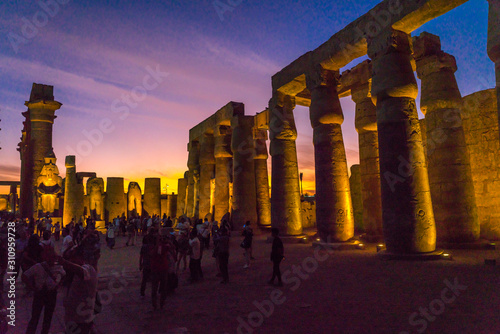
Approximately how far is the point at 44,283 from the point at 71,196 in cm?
2526

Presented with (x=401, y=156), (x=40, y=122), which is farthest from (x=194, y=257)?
(x=40, y=122)

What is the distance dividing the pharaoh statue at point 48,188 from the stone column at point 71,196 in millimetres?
1116

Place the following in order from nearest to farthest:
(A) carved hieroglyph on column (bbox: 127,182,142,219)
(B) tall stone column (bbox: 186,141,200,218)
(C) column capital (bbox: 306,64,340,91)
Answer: (C) column capital (bbox: 306,64,340,91) → (B) tall stone column (bbox: 186,141,200,218) → (A) carved hieroglyph on column (bbox: 127,182,142,219)

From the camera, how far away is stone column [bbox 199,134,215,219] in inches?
915

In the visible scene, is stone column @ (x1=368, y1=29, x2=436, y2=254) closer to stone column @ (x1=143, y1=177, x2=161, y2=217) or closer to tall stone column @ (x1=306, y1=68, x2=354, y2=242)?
tall stone column @ (x1=306, y1=68, x2=354, y2=242)

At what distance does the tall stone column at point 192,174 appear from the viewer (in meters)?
25.1

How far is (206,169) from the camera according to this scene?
24.0 m

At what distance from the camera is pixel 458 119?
11820 mm

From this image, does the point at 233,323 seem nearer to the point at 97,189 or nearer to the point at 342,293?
the point at 342,293

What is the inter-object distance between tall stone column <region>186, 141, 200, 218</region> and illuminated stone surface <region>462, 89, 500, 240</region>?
17451 millimetres

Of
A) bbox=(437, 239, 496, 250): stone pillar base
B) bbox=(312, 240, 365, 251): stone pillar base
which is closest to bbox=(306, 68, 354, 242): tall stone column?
bbox=(312, 240, 365, 251): stone pillar base

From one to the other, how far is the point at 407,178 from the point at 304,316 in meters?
5.64

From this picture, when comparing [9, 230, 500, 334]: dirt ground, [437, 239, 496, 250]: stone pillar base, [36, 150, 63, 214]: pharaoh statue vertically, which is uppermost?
[36, 150, 63, 214]: pharaoh statue

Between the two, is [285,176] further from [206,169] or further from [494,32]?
[206,169]
